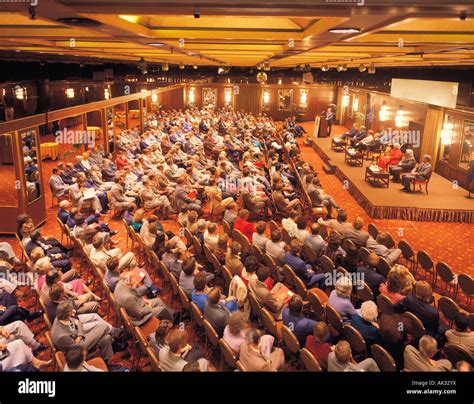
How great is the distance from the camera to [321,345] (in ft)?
15.8

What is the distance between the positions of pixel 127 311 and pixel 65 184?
7067 millimetres

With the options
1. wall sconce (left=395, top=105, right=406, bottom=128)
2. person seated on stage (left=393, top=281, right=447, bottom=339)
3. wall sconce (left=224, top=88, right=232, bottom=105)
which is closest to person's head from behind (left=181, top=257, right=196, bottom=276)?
person seated on stage (left=393, top=281, right=447, bottom=339)

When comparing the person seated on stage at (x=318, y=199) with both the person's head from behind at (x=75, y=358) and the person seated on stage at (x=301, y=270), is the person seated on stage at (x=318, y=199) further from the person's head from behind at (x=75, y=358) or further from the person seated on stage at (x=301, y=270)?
the person's head from behind at (x=75, y=358)

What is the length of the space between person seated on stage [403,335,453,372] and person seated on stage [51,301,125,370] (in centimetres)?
340

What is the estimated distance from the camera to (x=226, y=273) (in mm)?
6559

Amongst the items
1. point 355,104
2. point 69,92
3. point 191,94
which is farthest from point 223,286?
point 191,94

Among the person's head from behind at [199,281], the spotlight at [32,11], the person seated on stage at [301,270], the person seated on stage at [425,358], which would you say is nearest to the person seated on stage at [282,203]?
the person seated on stage at [301,270]

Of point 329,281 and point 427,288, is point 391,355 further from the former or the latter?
point 329,281

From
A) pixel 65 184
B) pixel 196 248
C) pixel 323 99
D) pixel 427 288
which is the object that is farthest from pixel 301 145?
pixel 427 288

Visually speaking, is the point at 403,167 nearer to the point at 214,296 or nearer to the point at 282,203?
the point at 282,203

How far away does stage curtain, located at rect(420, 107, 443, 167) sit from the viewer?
15594 millimetres

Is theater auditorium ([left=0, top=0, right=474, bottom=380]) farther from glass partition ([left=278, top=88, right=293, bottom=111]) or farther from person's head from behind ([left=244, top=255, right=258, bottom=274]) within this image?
glass partition ([left=278, top=88, right=293, bottom=111])

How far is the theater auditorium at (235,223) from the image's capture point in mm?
3445

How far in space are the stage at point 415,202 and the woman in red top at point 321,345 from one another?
23.2 feet
